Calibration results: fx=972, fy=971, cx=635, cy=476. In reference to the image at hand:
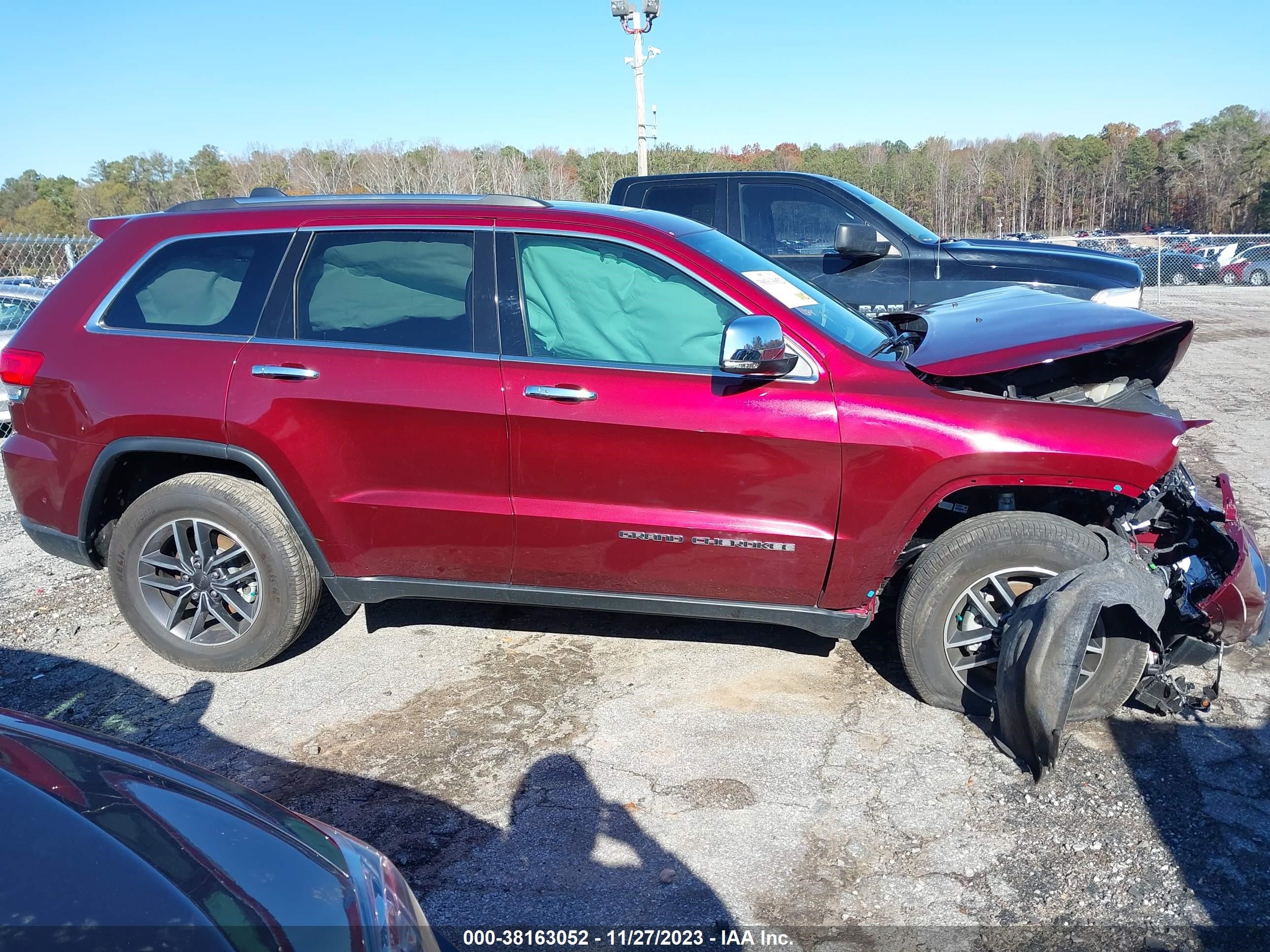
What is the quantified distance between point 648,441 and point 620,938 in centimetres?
171

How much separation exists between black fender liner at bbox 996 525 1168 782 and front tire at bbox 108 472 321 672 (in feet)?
9.26

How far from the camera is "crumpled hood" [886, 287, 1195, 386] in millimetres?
3447

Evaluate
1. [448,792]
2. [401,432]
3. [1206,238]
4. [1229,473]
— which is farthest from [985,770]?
[1206,238]

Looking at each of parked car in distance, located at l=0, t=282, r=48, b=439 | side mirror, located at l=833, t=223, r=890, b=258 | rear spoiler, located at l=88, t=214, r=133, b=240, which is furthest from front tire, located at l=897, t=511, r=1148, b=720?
parked car in distance, located at l=0, t=282, r=48, b=439

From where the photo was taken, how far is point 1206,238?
1040 inches

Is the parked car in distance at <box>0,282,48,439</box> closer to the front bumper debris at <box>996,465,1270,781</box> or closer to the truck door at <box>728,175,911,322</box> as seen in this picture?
the truck door at <box>728,175,911,322</box>

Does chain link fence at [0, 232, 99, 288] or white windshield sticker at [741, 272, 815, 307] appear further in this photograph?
chain link fence at [0, 232, 99, 288]

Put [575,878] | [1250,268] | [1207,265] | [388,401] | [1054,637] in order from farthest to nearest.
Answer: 1. [1207,265]
2. [1250,268]
3. [388,401]
4. [1054,637]
5. [575,878]

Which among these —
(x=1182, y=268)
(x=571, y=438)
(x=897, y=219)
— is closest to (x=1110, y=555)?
(x=571, y=438)

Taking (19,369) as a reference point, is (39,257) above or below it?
above

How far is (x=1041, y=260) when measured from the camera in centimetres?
724

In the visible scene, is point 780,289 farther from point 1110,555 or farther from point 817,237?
point 817,237

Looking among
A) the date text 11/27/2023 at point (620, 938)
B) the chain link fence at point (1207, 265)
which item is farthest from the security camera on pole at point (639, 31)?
the date text 11/27/2023 at point (620, 938)

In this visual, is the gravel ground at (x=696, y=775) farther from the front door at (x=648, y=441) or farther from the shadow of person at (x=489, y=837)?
the front door at (x=648, y=441)
